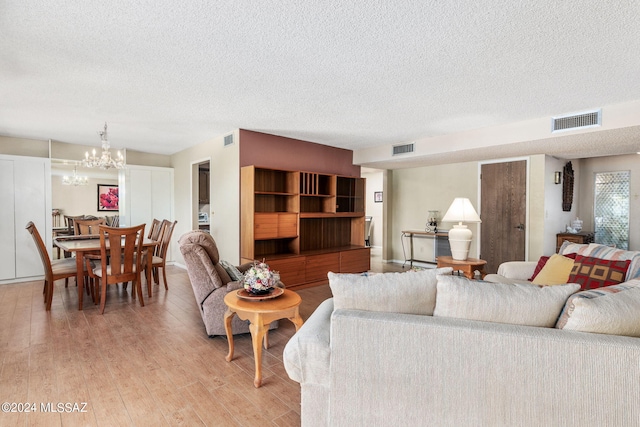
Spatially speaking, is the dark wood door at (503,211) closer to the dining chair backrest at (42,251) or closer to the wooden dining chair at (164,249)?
the wooden dining chair at (164,249)

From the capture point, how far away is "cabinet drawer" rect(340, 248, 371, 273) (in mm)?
5739

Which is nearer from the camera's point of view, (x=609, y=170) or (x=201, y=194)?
(x=609, y=170)

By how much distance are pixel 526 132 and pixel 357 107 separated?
2.32m

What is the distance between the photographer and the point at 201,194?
7.62 m

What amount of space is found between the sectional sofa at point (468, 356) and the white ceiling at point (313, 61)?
5.32 ft

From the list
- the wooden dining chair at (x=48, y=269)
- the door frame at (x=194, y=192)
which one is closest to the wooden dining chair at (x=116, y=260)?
the wooden dining chair at (x=48, y=269)

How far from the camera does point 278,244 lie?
5.42 meters

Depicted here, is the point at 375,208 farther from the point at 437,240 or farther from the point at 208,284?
the point at 208,284

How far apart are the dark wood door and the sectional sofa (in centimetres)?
461

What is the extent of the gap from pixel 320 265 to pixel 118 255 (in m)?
2.81

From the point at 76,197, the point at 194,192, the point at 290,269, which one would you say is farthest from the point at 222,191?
the point at 76,197

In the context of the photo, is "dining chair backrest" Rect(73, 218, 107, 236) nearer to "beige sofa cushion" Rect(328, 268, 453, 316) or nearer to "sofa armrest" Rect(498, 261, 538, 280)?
"beige sofa cushion" Rect(328, 268, 453, 316)

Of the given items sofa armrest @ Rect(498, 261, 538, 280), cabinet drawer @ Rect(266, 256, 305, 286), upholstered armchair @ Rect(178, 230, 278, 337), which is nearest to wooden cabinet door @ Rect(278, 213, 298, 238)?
cabinet drawer @ Rect(266, 256, 305, 286)

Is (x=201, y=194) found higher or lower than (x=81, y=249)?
higher
